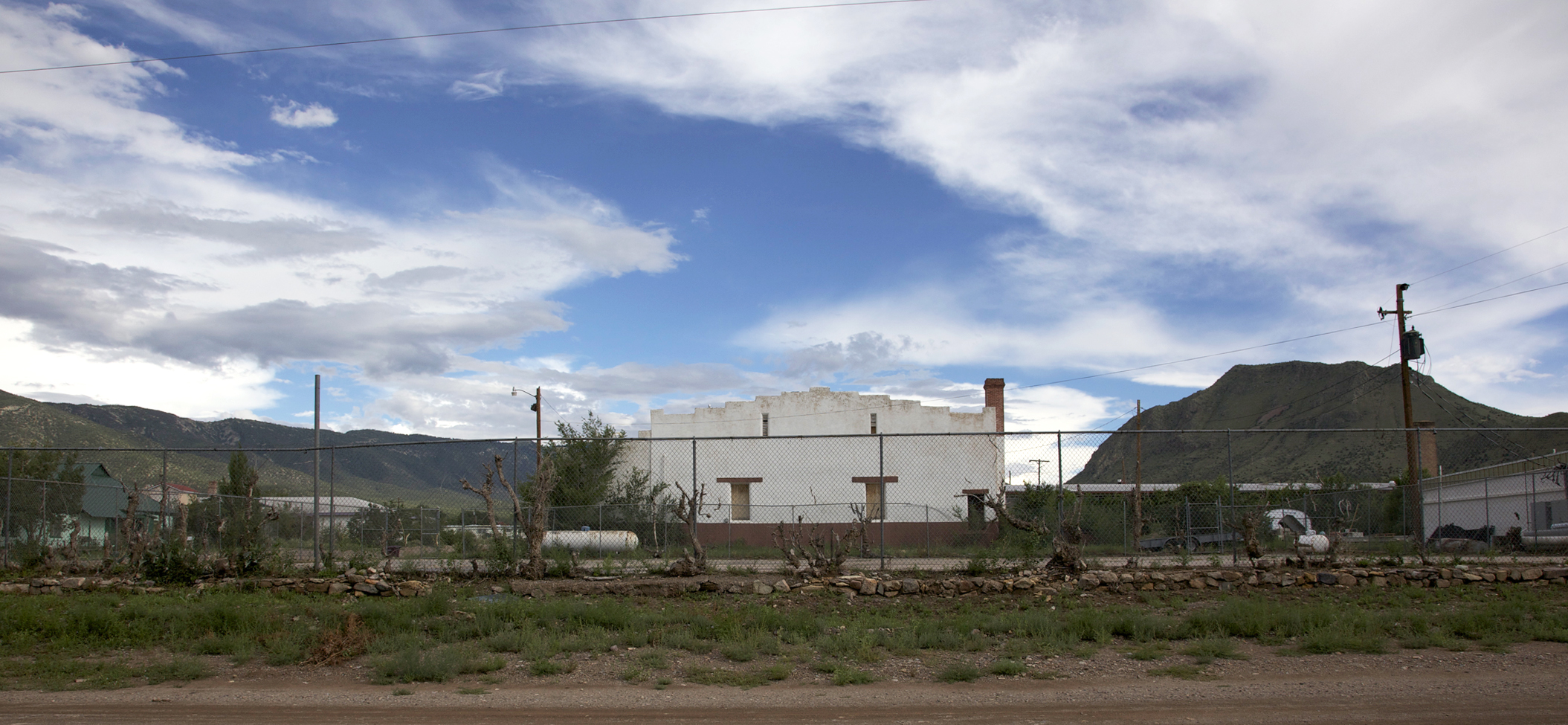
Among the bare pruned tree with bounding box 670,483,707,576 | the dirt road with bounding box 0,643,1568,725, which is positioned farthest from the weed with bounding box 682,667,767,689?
the bare pruned tree with bounding box 670,483,707,576

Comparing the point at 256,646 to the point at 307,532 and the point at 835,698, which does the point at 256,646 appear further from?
the point at 307,532

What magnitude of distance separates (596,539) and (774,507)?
20.2ft

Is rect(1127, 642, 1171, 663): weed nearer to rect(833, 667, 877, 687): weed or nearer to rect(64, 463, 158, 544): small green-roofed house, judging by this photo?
rect(833, 667, 877, 687): weed

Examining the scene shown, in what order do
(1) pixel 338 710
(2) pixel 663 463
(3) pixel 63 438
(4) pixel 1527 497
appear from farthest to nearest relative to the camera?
(3) pixel 63 438, (2) pixel 663 463, (4) pixel 1527 497, (1) pixel 338 710

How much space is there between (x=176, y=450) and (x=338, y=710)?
12.8 m

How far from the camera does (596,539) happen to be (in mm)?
21094

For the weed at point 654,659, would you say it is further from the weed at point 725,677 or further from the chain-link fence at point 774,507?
the chain-link fence at point 774,507

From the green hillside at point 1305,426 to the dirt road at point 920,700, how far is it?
23.0 metres

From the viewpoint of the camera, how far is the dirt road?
7.43 meters

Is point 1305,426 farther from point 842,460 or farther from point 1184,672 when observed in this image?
point 1184,672

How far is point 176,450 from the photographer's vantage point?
17.9 metres

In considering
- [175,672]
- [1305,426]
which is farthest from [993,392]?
[1305,426]

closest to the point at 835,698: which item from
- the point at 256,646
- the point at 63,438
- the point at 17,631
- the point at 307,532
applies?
the point at 256,646

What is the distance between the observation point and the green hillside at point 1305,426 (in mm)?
68500
